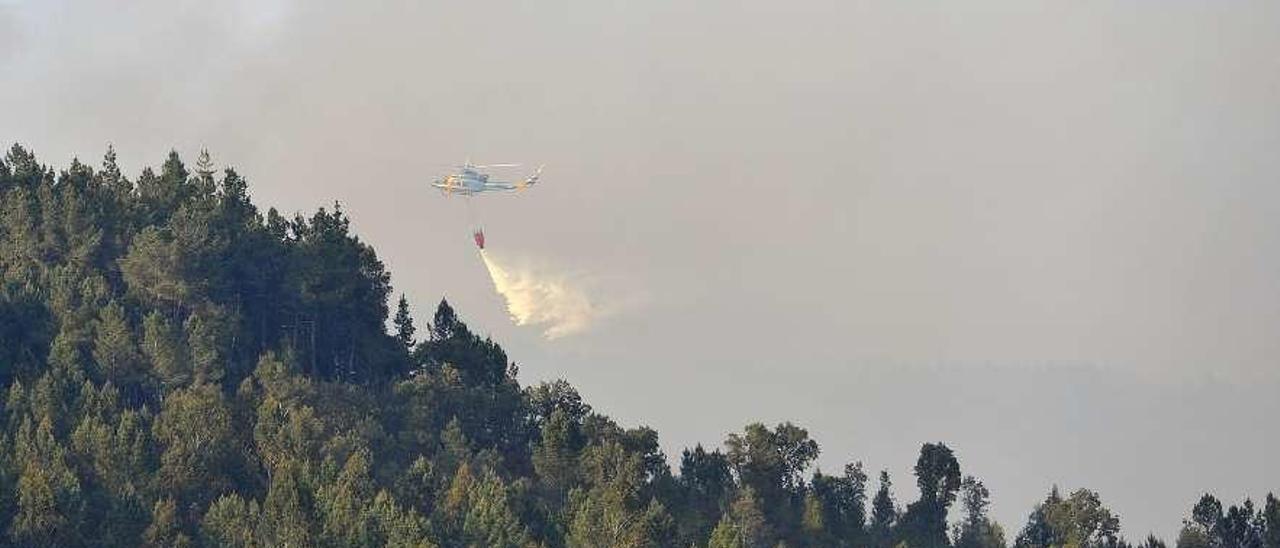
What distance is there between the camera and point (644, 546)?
19975 centimetres

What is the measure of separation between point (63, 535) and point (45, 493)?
9.13 feet

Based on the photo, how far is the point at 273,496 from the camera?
198 meters

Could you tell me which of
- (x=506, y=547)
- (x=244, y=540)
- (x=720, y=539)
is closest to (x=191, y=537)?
(x=244, y=540)

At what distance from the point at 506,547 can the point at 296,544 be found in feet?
39.9

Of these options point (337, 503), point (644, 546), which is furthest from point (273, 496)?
point (644, 546)

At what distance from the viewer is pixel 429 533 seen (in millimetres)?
195250

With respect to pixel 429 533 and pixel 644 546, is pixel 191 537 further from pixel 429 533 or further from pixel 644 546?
pixel 644 546

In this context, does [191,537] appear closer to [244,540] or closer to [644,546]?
[244,540]

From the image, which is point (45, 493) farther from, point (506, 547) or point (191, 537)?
point (506, 547)

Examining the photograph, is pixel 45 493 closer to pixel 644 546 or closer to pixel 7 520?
pixel 7 520

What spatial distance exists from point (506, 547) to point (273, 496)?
1400cm

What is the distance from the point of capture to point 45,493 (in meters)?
190

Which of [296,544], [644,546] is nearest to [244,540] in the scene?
[296,544]

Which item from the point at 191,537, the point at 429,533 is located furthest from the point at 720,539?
the point at 191,537
